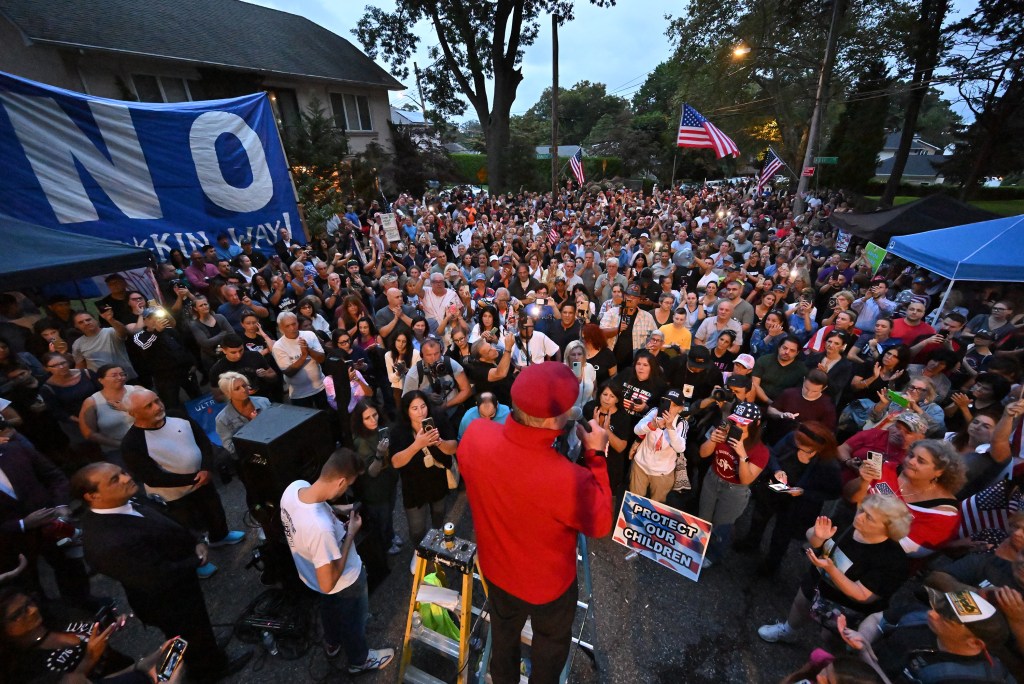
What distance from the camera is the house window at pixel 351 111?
23.2 m

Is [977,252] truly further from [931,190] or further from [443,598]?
[931,190]

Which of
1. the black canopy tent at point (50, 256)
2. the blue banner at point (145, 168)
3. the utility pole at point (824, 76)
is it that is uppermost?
the utility pole at point (824, 76)

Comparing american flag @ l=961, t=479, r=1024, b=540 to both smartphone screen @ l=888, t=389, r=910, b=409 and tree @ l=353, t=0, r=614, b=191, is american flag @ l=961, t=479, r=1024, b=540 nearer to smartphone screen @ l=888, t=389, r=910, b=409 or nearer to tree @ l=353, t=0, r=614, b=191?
smartphone screen @ l=888, t=389, r=910, b=409

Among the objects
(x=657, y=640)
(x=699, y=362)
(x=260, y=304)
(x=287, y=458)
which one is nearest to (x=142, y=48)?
(x=260, y=304)

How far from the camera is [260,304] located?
23.2 ft

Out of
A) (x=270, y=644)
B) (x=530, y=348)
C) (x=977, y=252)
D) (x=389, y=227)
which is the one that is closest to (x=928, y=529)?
(x=530, y=348)

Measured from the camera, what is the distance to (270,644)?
10.7 feet

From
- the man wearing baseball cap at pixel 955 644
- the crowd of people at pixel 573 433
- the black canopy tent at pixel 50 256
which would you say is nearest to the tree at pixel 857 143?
the crowd of people at pixel 573 433

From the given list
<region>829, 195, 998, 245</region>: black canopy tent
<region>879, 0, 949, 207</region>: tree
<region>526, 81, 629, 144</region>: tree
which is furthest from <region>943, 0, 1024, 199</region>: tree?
<region>526, 81, 629, 144</region>: tree

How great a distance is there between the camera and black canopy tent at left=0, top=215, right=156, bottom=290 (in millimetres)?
4316

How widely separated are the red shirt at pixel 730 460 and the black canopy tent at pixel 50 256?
690 centimetres

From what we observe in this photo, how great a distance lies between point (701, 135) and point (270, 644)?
53.9 ft

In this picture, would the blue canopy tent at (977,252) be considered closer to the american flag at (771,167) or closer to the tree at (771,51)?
the american flag at (771,167)

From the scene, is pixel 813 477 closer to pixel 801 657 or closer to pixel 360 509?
pixel 801 657
